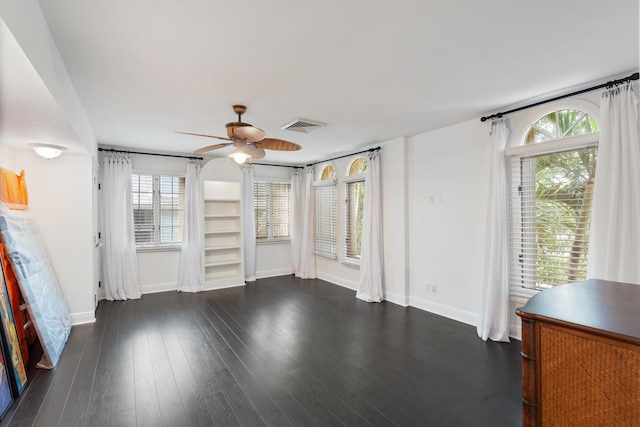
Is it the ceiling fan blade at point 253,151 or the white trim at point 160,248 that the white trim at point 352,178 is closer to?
the ceiling fan blade at point 253,151

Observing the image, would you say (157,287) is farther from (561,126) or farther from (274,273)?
(561,126)

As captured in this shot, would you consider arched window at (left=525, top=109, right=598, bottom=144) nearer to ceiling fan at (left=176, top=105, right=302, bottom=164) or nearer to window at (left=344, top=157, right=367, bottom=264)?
ceiling fan at (left=176, top=105, right=302, bottom=164)

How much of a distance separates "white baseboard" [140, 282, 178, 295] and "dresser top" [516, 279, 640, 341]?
5.92 meters

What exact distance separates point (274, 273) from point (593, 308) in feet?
20.6

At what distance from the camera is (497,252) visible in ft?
11.1

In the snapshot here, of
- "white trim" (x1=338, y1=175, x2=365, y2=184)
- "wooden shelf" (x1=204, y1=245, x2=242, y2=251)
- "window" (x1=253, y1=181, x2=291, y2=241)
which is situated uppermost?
"white trim" (x1=338, y1=175, x2=365, y2=184)

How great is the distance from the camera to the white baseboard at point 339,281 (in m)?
5.91

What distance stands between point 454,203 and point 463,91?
159 centimetres

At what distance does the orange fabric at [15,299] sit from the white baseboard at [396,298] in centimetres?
448

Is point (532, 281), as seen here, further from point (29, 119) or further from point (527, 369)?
point (29, 119)

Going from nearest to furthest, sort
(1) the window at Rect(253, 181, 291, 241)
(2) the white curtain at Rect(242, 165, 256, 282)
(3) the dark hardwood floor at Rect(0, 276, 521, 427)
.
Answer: (3) the dark hardwood floor at Rect(0, 276, 521, 427)
(2) the white curtain at Rect(242, 165, 256, 282)
(1) the window at Rect(253, 181, 291, 241)

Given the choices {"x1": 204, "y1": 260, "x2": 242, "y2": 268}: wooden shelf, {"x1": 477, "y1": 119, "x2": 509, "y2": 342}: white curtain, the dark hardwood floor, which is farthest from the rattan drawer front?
{"x1": 204, "y1": 260, "x2": 242, "y2": 268}: wooden shelf

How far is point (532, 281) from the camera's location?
3.30m

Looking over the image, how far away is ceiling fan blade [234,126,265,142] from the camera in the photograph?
2965mm
